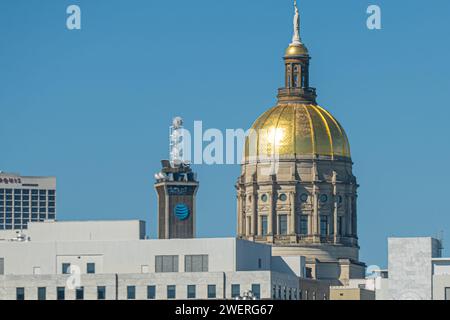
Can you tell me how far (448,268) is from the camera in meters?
147

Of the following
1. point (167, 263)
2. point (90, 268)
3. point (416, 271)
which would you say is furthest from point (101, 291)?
point (416, 271)

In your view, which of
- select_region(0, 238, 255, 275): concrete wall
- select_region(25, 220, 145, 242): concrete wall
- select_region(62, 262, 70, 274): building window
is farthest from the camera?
select_region(25, 220, 145, 242): concrete wall

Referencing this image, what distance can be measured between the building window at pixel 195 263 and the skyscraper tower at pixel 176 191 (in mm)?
14866

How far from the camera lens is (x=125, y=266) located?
5851 inches

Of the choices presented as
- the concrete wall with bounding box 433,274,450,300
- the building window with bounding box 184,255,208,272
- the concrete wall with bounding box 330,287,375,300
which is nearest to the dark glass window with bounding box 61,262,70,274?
the building window with bounding box 184,255,208,272

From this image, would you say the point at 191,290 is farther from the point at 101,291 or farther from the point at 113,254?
the point at 113,254

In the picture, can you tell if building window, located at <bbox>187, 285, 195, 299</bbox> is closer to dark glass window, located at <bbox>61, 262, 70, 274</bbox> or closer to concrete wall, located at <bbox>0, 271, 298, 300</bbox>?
concrete wall, located at <bbox>0, 271, 298, 300</bbox>

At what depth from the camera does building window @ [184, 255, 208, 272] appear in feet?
487

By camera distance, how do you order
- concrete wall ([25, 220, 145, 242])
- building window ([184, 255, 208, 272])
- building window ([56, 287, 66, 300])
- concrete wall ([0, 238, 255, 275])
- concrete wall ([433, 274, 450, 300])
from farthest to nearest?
concrete wall ([25, 220, 145, 242]) → concrete wall ([0, 238, 255, 275]) → building window ([184, 255, 208, 272]) → concrete wall ([433, 274, 450, 300]) → building window ([56, 287, 66, 300])

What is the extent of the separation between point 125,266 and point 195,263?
5.59 meters
